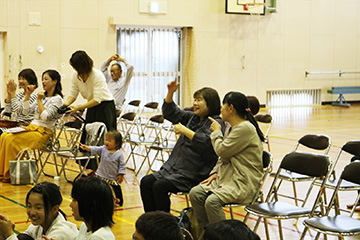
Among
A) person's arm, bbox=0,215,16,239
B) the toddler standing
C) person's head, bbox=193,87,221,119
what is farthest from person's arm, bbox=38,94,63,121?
person's arm, bbox=0,215,16,239

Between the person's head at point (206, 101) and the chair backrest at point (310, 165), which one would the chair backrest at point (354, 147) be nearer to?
the chair backrest at point (310, 165)

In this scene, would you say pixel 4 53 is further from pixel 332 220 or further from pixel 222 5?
pixel 332 220

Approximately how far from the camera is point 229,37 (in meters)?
16.1

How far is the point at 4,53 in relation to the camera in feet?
42.6

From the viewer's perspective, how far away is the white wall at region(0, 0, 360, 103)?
1332 centimetres

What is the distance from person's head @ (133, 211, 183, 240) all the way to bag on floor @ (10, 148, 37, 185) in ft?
15.3

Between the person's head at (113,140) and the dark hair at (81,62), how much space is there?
1.11 metres

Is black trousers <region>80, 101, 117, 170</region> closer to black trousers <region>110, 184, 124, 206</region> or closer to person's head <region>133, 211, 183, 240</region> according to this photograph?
black trousers <region>110, 184, 124, 206</region>

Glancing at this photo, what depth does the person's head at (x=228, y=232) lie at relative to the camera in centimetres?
214

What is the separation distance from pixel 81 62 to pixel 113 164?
56.5 inches

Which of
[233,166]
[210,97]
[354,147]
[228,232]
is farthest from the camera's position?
[354,147]

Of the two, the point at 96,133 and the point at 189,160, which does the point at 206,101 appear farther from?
the point at 96,133

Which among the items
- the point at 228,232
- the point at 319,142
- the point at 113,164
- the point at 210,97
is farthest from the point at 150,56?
the point at 228,232

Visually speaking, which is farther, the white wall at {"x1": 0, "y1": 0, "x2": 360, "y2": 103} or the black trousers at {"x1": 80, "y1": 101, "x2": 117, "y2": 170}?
the white wall at {"x1": 0, "y1": 0, "x2": 360, "y2": 103}
